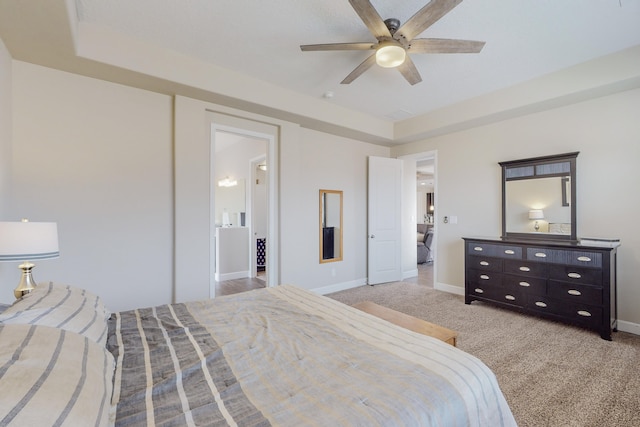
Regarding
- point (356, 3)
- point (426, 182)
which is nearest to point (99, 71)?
point (356, 3)

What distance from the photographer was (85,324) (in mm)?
1255

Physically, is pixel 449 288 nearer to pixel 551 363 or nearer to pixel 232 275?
pixel 551 363

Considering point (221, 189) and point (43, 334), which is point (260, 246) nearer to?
point (221, 189)

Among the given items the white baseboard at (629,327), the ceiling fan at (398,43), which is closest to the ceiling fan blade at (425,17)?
the ceiling fan at (398,43)

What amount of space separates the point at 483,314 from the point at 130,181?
4324 millimetres

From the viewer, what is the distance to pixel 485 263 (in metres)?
3.71

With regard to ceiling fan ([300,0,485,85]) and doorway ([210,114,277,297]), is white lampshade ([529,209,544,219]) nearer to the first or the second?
ceiling fan ([300,0,485,85])

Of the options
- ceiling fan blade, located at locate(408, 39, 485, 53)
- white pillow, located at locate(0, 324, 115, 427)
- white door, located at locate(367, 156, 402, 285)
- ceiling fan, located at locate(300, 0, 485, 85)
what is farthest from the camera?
white door, located at locate(367, 156, 402, 285)

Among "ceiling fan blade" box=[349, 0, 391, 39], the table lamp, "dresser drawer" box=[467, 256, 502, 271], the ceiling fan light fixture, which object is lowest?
"dresser drawer" box=[467, 256, 502, 271]

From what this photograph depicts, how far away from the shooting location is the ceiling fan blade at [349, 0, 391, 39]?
5.91ft

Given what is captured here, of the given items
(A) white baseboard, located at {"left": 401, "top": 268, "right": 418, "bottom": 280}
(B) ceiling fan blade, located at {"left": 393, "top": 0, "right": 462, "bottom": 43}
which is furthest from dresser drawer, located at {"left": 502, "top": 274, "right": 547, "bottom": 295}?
(B) ceiling fan blade, located at {"left": 393, "top": 0, "right": 462, "bottom": 43}

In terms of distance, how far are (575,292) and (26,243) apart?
15.3 ft

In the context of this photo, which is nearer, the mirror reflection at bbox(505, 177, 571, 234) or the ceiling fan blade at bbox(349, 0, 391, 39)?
the ceiling fan blade at bbox(349, 0, 391, 39)

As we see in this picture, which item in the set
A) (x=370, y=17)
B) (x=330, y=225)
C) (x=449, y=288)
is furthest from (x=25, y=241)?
(x=449, y=288)
